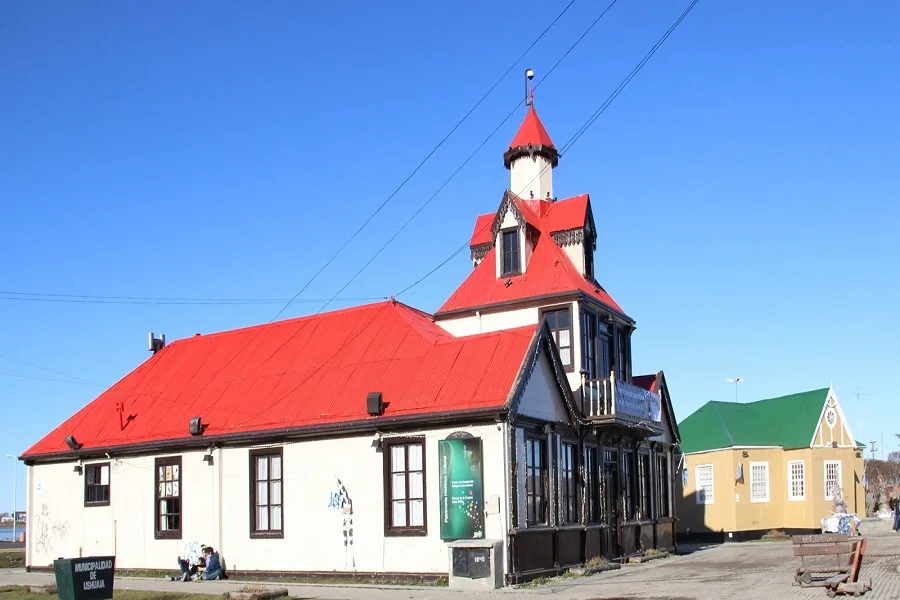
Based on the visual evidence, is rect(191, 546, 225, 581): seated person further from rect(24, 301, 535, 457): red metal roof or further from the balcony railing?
the balcony railing

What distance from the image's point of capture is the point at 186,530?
27.3 metres

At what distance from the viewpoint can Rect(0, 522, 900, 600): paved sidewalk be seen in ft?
61.3

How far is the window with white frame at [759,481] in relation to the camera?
A: 42.9m

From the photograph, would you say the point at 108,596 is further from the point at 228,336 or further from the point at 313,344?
the point at 228,336

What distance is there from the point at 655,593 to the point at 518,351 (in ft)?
22.0

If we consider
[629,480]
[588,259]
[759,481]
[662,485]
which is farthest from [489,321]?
[759,481]

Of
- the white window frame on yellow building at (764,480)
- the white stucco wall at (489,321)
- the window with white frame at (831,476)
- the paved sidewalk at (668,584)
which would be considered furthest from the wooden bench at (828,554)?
the window with white frame at (831,476)

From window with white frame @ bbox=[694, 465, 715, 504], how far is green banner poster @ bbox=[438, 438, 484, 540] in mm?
23736

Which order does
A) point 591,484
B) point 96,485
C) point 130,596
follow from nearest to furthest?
point 130,596, point 591,484, point 96,485

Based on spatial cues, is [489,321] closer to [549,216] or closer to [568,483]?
[549,216]

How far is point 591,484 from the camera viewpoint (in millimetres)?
27062

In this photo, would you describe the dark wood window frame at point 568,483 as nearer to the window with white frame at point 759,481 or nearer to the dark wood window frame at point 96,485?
the dark wood window frame at point 96,485

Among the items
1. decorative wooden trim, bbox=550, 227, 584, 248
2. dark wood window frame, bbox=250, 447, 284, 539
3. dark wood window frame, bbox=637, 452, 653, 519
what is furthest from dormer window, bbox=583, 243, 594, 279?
dark wood window frame, bbox=250, 447, 284, 539

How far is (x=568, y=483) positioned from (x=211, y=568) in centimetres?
943
